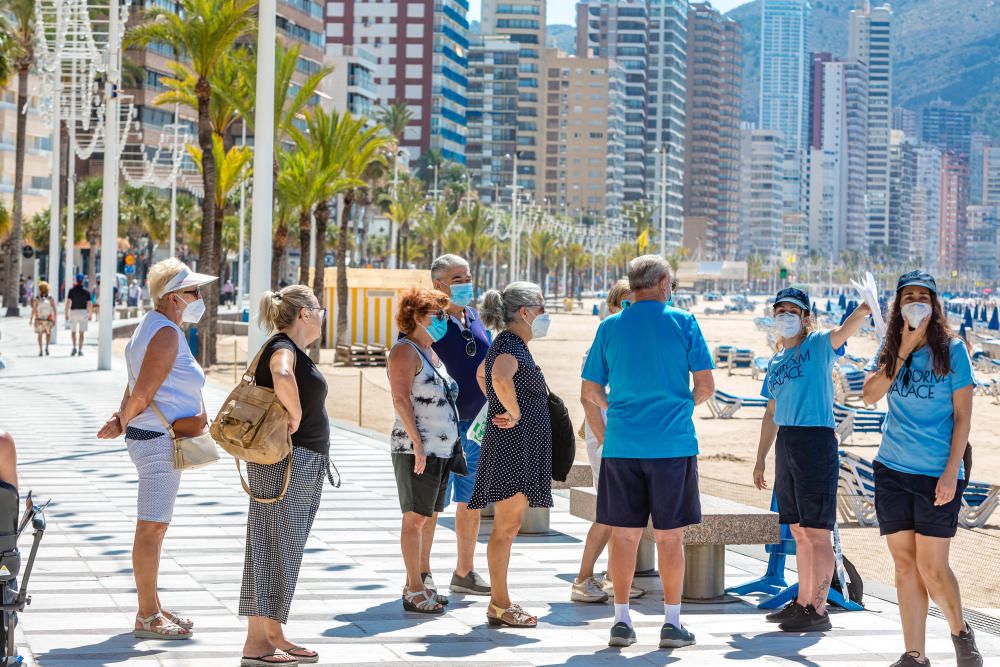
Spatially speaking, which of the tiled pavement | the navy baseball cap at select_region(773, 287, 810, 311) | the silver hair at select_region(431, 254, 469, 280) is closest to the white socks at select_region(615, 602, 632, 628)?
the tiled pavement

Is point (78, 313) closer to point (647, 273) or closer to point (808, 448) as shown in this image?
point (808, 448)

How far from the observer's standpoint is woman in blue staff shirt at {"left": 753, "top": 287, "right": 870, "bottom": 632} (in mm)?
7270

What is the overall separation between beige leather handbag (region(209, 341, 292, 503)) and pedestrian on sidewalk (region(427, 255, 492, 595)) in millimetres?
2113

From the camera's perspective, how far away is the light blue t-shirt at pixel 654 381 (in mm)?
6684

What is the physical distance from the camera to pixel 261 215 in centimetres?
1545

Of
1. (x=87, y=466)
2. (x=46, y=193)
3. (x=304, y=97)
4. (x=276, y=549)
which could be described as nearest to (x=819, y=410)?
(x=276, y=549)

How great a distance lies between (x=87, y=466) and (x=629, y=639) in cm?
820

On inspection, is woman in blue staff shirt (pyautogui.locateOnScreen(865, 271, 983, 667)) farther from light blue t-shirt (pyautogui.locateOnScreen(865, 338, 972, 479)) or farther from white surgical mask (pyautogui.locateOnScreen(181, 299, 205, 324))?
white surgical mask (pyautogui.locateOnScreen(181, 299, 205, 324))

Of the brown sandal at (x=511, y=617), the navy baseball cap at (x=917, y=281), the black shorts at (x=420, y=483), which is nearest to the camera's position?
the navy baseball cap at (x=917, y=281)

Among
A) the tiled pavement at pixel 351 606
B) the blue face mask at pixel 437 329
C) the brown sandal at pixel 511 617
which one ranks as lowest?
the tiled pavement at pixel 351 606

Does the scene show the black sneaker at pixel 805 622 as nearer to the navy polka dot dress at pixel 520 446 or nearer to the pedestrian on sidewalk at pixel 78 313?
the navy polka dot dress at pixel 520 446

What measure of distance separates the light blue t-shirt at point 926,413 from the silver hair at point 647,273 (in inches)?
45.8

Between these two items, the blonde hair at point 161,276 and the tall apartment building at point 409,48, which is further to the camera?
the tall apartment building at point 409,48

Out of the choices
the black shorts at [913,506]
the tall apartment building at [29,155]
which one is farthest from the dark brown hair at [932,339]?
the tall apartment building at [29,155]
